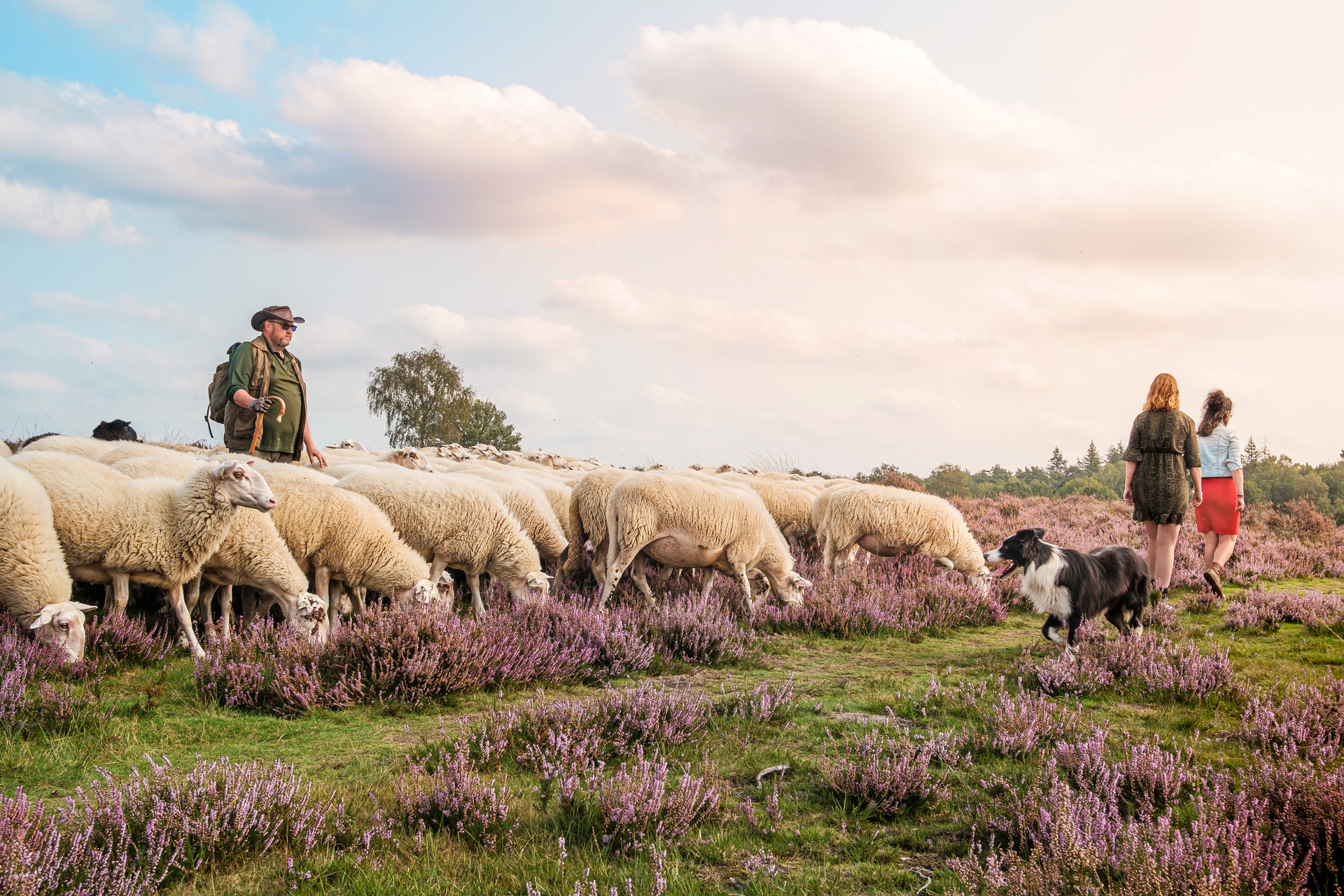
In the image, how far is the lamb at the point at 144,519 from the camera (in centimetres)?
630

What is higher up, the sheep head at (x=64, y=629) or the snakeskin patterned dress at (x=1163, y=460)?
the snakeskin patterned dress at (x=1163, y=460)

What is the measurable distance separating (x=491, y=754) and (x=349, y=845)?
0.93m

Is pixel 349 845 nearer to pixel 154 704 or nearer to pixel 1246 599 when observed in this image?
pixel 154 704

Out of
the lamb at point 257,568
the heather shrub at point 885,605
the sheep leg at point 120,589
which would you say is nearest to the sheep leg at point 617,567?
the heather shrub at point 885,605

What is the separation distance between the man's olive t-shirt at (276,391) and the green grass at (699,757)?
3246mm

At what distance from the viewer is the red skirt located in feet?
33.4

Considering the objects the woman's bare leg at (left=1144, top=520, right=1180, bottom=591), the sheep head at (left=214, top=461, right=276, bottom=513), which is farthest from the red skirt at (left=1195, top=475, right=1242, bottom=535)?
the sheep head at (left=214, top=461, right=276, bottom=513)

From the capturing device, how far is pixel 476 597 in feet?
27.5

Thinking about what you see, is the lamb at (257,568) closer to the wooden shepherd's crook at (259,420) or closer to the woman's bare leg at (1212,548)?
the wooden shepherd's crook at (259,420)

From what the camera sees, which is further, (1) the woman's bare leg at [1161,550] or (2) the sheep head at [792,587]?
(2) the sheep head at [792,587]

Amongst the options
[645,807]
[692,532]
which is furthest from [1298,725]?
[692,532]

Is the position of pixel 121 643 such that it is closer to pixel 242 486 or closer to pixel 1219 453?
pixel 242 486

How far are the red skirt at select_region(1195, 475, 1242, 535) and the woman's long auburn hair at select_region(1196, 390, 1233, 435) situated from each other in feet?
2.15

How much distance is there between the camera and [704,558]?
351 inches
